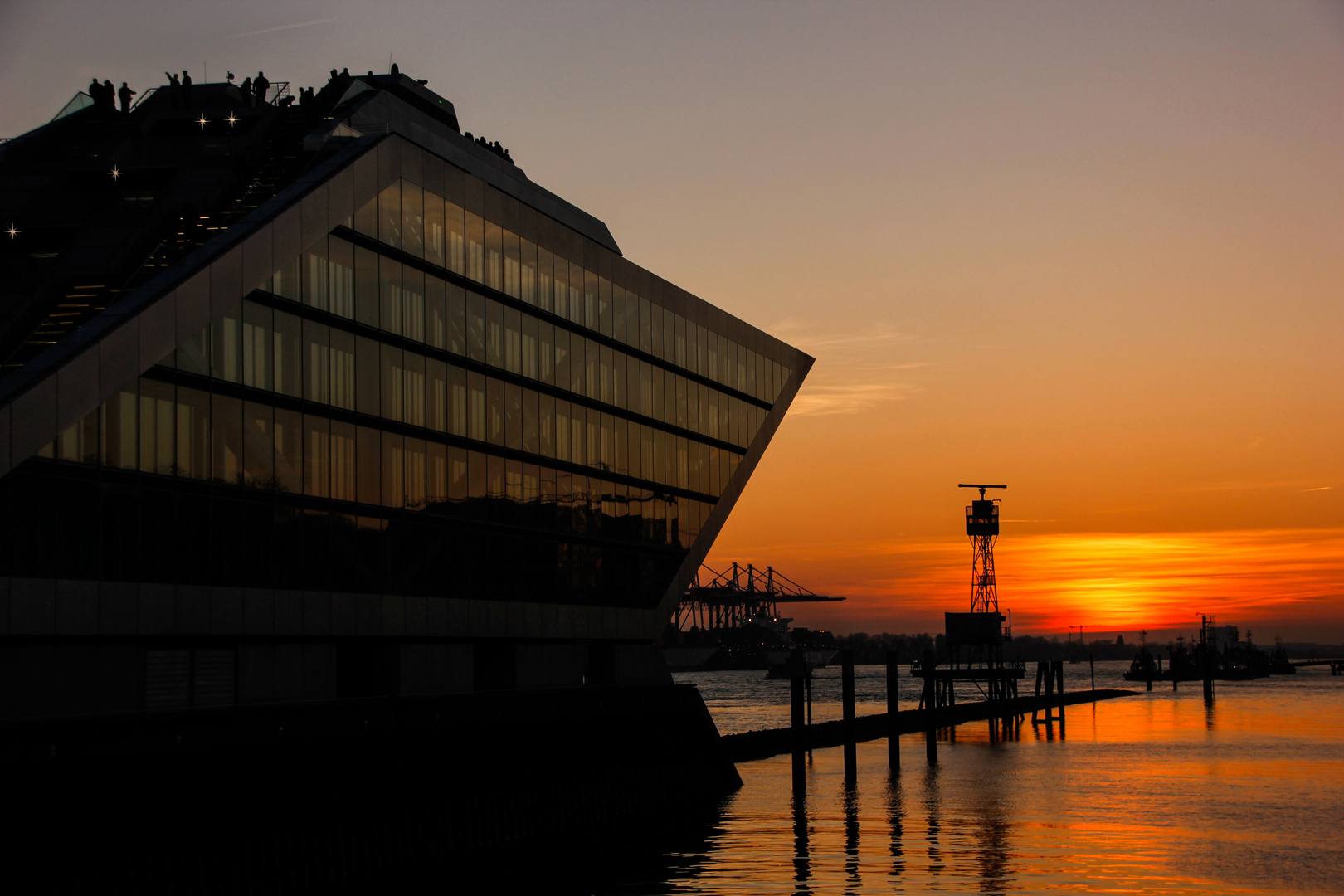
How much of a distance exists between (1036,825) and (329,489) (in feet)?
88.9

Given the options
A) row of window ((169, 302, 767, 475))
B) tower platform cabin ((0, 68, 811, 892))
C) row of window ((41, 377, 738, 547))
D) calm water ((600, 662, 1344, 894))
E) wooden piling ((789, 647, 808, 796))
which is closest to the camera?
tower platform cabin ((0, 68, 811, 892))

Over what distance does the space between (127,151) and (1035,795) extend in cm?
4249

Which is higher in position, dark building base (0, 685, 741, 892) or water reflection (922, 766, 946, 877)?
dark building base (0, 685, 741, 892)

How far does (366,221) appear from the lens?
124ft

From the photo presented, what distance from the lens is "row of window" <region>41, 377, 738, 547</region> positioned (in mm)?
29344

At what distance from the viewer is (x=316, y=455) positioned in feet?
118

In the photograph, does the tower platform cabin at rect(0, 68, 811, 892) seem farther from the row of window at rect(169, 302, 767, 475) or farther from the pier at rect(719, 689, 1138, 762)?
the pier at rect(719, 689, 1138, 762)

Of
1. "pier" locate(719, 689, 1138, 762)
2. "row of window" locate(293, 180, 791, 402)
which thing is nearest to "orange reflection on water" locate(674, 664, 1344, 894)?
"pier" locate(719, 689, 1138, 762)

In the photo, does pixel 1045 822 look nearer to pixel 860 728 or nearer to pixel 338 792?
pixel 338 792

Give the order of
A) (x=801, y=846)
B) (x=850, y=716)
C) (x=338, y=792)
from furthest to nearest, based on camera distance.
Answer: (x=850, y=716)
(x=801, y=846)
(x=338, y=792)

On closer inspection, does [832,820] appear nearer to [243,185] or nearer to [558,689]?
[558,689]

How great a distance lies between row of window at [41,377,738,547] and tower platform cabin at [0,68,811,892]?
0.34ft

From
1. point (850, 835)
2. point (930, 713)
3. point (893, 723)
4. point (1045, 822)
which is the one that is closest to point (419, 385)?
point (850, 835)

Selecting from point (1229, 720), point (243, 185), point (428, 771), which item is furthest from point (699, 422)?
point (1229, 720)
